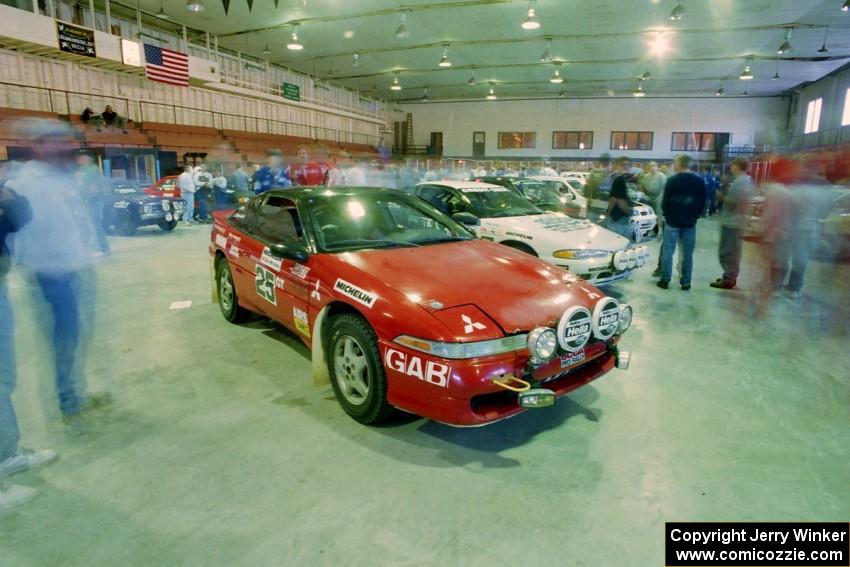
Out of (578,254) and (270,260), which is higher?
(270,260)

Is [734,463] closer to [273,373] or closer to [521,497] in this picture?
[521,497]

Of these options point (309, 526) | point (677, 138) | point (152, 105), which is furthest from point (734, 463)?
point (677, 138)

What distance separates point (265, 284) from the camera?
13.1 feet

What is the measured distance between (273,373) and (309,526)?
177cm

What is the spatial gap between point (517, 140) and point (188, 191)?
23175 mm

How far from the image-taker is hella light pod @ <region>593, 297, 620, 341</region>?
117 inches

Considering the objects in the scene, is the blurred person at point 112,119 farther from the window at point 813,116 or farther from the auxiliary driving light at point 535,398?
the window at point 813,116

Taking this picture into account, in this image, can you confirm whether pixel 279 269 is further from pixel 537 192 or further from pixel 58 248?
pixel 537 192

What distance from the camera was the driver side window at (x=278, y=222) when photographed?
3.82 meters

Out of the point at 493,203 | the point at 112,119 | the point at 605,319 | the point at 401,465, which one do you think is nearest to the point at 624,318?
the point at 605,319

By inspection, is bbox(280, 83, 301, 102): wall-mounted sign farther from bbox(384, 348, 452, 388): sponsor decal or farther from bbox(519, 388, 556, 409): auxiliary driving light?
bbox(519, 388, 556, 409): auxiliary driving light

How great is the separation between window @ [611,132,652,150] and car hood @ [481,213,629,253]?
26269mm

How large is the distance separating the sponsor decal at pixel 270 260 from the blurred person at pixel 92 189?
5.29 metres

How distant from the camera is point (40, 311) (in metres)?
3.05
